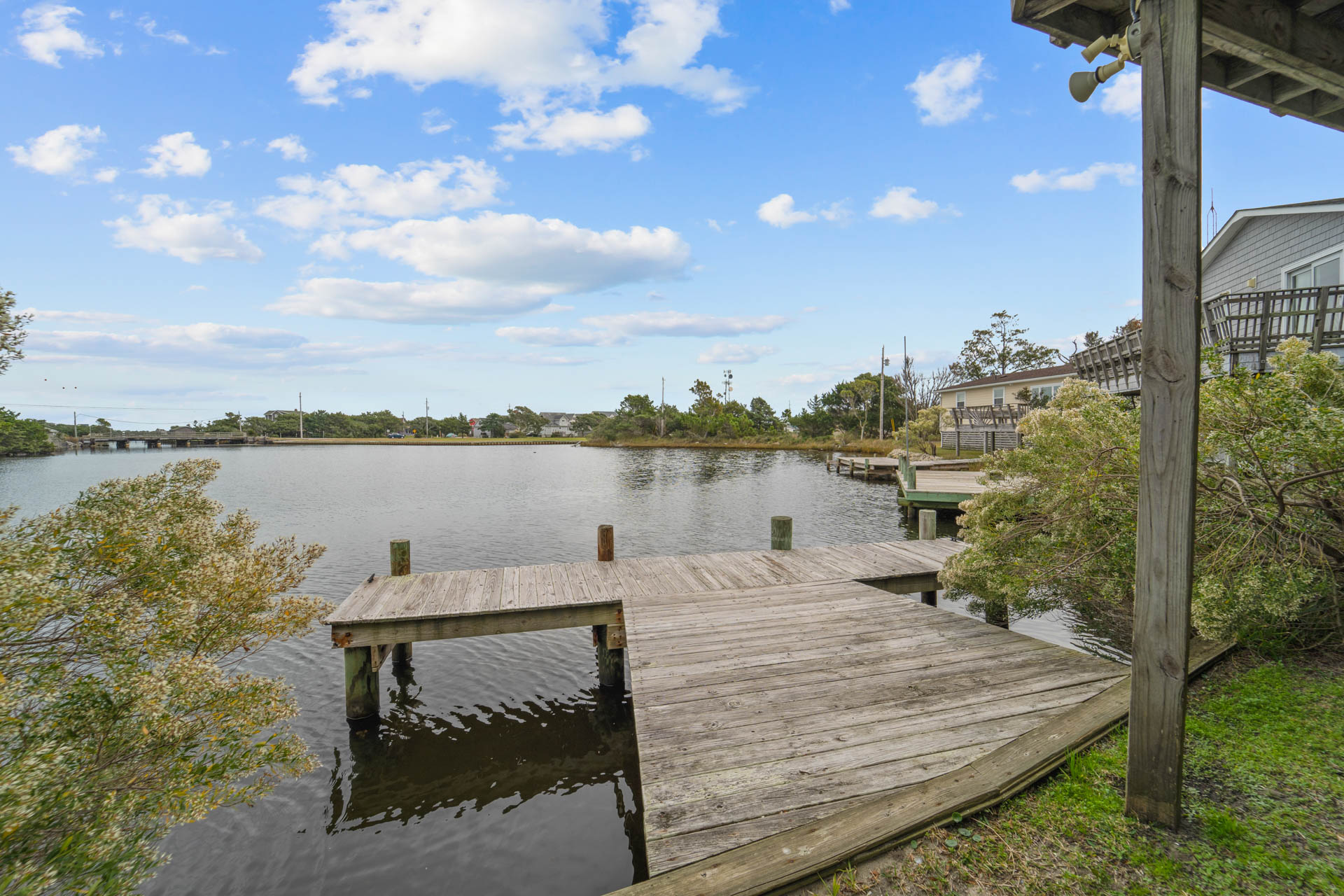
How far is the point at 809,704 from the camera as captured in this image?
3801 millimetres

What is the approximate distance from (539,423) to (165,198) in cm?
10060

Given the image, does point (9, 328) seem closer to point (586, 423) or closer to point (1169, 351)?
point (1169, 351)

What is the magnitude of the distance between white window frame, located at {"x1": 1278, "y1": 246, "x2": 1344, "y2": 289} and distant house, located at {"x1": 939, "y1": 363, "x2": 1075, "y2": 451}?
628cm

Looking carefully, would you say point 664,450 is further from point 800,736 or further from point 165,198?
point 800,736

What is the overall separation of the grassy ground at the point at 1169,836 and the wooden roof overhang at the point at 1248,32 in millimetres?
3503

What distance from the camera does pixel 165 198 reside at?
13531 millimetres

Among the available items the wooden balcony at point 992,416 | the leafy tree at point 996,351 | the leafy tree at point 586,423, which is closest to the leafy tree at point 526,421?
the leafy tree at point 586,423

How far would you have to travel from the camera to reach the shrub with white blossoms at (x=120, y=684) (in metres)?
2.45

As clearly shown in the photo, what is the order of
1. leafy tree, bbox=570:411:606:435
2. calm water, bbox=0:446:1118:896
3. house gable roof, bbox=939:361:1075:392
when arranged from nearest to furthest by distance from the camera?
calm water, bbox=0:446:1118:896 → house gable roof, bbox=939:361:1075:392 → leafy tree, bbox=570:411:606:435

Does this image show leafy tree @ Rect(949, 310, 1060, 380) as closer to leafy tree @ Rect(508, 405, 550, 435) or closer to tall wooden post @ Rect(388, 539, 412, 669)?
tall wooden post @ Rect(388, 539, 412, 669)

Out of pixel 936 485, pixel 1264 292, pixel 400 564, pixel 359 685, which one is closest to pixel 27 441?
pixel 400 564

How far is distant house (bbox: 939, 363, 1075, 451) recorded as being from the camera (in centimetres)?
2405

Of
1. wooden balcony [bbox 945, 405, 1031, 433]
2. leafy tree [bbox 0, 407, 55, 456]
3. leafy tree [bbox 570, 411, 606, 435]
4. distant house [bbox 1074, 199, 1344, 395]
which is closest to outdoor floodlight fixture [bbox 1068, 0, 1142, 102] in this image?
distant house [bbox 1074, 199, 1344, 395]

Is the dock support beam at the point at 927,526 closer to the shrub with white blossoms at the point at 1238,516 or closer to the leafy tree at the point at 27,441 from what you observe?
the shrub with white blossoms at the point at 1238,516
